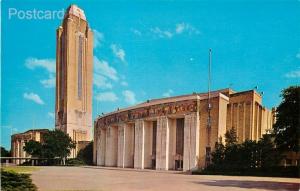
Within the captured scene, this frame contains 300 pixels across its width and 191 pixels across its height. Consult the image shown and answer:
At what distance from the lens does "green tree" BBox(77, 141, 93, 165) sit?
60.5 meters

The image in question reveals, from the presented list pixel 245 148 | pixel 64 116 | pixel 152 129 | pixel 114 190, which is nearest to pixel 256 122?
pixel 245 148

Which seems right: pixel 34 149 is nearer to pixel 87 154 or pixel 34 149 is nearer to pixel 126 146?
pixel 87 154

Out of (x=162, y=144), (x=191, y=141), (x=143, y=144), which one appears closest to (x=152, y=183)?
(x=191, y=141)

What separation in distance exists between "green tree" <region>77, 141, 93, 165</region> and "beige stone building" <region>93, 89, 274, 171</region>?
16.9 metres

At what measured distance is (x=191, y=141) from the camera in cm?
3588

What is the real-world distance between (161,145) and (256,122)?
9.92 meters

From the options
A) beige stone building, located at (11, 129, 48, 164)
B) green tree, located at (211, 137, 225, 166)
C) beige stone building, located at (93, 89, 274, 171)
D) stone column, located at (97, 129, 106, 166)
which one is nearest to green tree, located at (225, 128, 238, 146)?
beige stone building, located at (93, 89, 274, 171)

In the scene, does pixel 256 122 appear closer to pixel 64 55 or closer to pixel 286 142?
pixel 286 142

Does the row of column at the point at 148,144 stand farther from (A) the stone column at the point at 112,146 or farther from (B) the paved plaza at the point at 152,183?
(B) the paved plaza at the point at 152,183

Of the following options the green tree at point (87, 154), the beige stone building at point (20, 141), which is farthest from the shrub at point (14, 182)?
the beige stone building at point (20, 141)

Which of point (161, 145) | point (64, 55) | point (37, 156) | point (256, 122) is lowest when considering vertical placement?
point (37, 156)

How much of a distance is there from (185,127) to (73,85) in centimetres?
2908

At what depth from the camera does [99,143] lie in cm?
5266

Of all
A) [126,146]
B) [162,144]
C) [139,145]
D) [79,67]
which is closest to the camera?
[162,144]
